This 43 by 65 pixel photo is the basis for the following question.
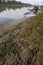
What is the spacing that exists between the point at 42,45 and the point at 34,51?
2.16 ft

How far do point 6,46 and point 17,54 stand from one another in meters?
2.04

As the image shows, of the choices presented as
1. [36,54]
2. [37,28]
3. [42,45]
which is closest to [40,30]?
[37,28]

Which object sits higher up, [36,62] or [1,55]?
[36,62]

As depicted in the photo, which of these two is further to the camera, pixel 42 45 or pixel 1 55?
pixel 1 55

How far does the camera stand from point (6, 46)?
12664mm

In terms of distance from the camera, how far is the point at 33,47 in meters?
10.4

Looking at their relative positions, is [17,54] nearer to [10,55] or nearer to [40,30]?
Result: [10,55]

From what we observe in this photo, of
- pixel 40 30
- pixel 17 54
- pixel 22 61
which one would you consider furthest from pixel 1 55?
pixel 40 30

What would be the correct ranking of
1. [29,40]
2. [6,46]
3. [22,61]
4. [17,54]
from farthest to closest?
[6,46], [29,40], [17,54], [22,61]

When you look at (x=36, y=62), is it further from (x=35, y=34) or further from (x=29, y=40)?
(x=35, y=34)

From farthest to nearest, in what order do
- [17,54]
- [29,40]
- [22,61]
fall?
[29,40]
[17,54]
[22,61]

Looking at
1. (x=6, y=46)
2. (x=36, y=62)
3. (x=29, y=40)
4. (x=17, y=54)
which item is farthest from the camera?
(x=6, y=46)

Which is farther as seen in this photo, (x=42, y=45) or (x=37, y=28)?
(x=37, y=28)

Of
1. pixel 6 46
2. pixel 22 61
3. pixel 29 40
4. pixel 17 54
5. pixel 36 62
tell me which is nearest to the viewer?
pixel 36 62
